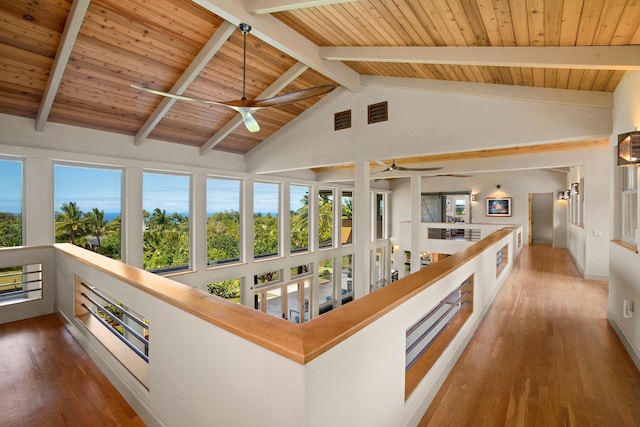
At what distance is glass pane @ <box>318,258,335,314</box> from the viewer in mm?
10562

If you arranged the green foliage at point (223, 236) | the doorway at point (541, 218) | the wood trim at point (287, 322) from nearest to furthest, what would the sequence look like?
the wood trim at point (287, 322)
the green foliage at point (223, 236)
the doorway at point (541, 218)

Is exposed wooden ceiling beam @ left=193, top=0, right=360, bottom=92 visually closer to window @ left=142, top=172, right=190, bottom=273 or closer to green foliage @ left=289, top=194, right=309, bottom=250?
window @ left=142, top=172, right=190, bottom=273

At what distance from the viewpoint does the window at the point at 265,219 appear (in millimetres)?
8125

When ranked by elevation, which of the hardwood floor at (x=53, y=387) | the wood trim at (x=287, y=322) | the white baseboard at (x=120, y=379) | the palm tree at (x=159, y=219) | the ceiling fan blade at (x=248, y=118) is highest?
the ceiling fan blade at (x=248, y=118)

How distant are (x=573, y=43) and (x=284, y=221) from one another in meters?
7.11

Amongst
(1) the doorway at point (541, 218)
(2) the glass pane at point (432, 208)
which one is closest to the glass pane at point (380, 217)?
(2) the glass pane at point (432, 208)

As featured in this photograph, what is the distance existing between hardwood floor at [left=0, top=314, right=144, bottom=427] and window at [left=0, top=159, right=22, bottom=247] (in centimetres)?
244

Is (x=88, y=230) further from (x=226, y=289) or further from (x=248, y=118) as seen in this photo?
(x=248, y=118)

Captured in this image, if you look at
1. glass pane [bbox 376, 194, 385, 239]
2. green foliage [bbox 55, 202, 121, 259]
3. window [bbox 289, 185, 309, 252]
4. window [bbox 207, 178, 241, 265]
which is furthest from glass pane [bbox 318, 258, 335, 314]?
green foliage [bbox 55, 202, 121, 259]

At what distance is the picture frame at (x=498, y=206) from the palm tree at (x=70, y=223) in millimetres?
12528

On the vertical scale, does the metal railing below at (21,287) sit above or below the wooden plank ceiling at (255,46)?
below

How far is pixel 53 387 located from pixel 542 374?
3.70 metres

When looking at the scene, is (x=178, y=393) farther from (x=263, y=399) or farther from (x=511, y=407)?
(x=511, y=407)

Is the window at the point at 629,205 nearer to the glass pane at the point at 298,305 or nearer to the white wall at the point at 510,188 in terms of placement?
the glass pane at the point at 298,305
